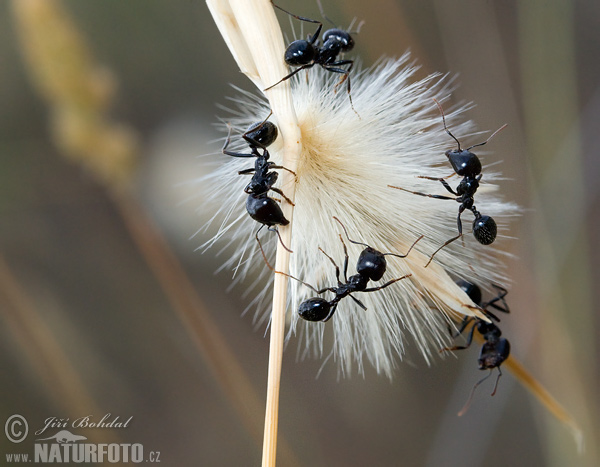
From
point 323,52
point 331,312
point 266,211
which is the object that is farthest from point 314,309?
point 323,52

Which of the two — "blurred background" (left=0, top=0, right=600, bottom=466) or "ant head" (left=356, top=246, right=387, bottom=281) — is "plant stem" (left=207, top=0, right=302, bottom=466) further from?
"blurred background" (left=0, top=0, right=600, bottom=466)

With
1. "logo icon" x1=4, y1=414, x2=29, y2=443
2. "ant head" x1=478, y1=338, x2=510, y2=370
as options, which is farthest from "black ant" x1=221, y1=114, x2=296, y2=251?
"logo icon" x1=4, y1=414, x2=29, y2=443

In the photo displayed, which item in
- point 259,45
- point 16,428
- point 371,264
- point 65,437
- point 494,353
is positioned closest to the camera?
point 259,45

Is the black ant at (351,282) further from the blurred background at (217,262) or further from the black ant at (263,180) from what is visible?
the blurred background at (217,262)

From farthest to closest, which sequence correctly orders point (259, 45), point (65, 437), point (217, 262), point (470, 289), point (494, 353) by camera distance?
point (217, 262) < point (65, 437) < point (494, 353) < point (470, 289) < point (259, 45)

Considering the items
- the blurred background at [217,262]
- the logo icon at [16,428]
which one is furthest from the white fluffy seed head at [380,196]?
the logo icon at [16,428]

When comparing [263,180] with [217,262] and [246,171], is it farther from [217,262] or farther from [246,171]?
[217,262]

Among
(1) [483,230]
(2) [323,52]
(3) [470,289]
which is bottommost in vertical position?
(3) [470,289]

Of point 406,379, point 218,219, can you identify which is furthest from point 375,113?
point 406,379
